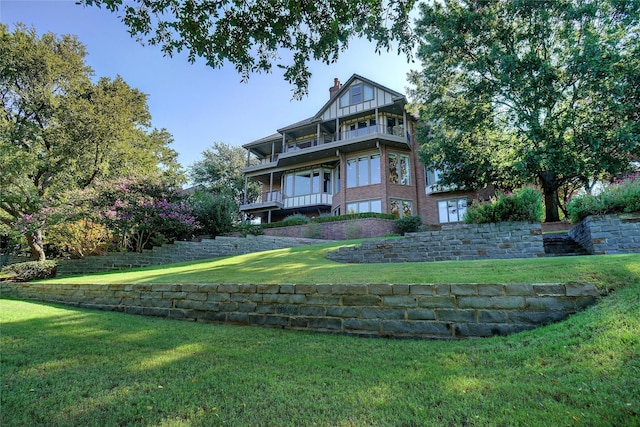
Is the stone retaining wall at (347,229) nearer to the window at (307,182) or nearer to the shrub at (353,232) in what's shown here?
the shrub at (353,232)

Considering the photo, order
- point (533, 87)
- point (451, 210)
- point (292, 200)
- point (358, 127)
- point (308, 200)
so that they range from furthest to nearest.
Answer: point (292, 200) → point (308, 200) → point (358, 127) → point (451, 210) → point (533, 87)

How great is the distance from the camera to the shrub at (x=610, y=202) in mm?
8555

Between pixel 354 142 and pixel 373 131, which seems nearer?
pixel 354 142

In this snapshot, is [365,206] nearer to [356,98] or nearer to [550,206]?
[356,98]

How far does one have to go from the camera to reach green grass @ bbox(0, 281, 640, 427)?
228cm

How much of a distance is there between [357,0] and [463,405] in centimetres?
498

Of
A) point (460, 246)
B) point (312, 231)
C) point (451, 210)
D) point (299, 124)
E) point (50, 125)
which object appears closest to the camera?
point (460, 246)

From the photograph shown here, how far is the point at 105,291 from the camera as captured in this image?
7.25 meters

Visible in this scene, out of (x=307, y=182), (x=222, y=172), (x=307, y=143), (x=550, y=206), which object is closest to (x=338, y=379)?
(x=550, y=206)

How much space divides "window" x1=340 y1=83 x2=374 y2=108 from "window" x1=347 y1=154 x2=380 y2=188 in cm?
490

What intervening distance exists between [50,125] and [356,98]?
765 inches

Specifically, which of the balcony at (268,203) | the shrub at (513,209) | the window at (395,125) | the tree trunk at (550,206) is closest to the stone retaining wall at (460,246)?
the shrub at (513,209)

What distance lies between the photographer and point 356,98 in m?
25.0

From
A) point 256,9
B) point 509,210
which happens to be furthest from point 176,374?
point 509,210
